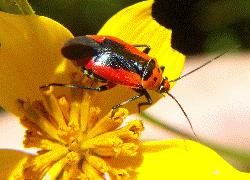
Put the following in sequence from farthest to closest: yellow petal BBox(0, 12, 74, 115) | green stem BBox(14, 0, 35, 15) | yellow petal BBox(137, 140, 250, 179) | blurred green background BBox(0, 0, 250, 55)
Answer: blurred green background BBox(0, 0, 250, 55), yellow petal BBox(137, 140, 250, 179), yellow petal BBox(0, 12, 74, 115), green stem BBox(14, 0, 35, 15)

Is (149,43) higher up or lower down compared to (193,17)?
higher up

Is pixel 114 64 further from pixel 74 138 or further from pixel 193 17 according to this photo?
pixel 193 17

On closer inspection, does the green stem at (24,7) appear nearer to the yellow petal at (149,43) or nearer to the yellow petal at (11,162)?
the yellow petal at (149,43)

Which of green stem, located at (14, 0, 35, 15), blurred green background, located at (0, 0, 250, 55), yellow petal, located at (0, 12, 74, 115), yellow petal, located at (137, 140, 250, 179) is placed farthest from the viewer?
blurred green background, located at (0, 0, 250, 55)

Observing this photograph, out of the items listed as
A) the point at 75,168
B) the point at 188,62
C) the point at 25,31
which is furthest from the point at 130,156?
the point at 188,62

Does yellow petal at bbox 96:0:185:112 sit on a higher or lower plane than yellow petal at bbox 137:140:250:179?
higher

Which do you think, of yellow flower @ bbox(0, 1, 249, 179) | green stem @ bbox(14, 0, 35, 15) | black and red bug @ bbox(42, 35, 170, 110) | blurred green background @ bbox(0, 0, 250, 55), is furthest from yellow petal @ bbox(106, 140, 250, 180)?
blurred green background @ bbox(0, 0, 250, 55)

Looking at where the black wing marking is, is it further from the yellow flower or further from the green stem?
the green stem

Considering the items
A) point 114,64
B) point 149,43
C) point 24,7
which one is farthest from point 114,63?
point 24,7
